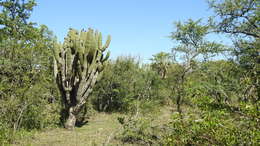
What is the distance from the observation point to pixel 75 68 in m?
9.78

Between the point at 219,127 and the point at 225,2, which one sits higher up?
the point at 225,2

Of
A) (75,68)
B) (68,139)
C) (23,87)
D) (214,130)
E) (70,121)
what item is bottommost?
(68,139)

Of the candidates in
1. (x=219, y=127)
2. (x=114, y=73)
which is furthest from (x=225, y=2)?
(x=114, y=73)

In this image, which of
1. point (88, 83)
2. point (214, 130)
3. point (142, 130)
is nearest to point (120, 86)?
point (88, 83)

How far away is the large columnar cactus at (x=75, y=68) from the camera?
944 cm

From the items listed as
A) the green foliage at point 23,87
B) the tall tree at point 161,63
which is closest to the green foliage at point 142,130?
the green foliage at point 23,87

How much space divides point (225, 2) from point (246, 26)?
1073 millimetres

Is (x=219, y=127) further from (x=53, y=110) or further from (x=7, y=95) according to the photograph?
(x=53, y=110)

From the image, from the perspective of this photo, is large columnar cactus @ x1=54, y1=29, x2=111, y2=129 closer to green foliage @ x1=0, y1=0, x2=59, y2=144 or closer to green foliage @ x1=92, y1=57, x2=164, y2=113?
green foliage @ x1=0, y1=0, x2=59, y2=144

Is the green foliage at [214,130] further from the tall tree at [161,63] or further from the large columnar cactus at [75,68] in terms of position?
the tall tree at [161,63]

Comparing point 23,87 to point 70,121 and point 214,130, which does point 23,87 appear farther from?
point 214,130

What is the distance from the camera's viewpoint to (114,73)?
14.8 m

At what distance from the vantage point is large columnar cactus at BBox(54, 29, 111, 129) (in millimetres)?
9438

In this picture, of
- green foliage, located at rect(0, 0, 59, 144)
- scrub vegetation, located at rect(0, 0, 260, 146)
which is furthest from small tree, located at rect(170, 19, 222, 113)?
green foliage, located at rect(0, 0, 59, 144)
